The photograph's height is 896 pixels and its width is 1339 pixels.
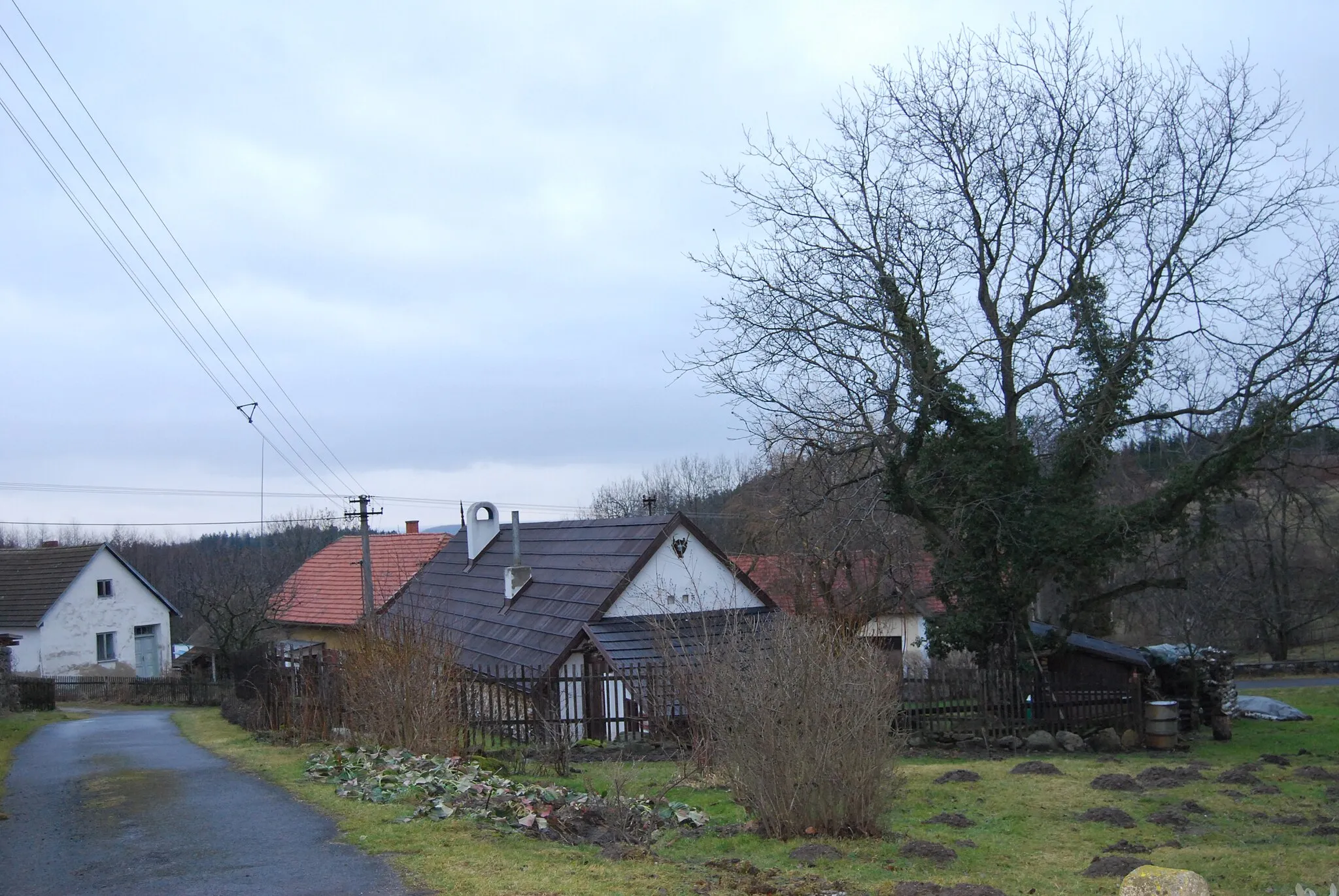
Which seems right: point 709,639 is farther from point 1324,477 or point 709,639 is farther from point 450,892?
point 1324,477

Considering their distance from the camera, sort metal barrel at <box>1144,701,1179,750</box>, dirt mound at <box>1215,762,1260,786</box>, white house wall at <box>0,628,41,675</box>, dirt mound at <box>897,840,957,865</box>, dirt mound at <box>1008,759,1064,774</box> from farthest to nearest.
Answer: white house wall at <box>0,628,41,675</box> → metal barrel at <box>1144,701,1179,750</box> → dirt mound at <box>1008,759,1064,774</box> → dirt mound at <box>1215,762,1260,786</box> → dirt mound at <box>897,840,957,865</box>

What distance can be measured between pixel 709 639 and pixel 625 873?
11.7ft

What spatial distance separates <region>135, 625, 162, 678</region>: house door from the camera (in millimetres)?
50719

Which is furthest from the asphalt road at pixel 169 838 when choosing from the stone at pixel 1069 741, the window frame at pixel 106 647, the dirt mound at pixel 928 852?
the window frame at pixel 106 647

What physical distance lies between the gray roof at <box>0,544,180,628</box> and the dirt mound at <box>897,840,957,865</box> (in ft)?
151

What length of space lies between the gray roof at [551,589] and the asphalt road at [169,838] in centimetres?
673

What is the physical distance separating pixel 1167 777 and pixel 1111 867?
19.6ft

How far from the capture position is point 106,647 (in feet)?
159

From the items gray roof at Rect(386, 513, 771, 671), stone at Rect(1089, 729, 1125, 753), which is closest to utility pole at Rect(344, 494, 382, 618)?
gray roof at Rect(386, 513, 771, 671)

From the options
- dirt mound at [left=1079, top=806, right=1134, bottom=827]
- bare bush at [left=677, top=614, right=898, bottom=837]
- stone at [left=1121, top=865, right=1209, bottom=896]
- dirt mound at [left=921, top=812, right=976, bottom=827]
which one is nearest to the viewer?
stone at [left=1121, top=865, right=1209, bottom=896]

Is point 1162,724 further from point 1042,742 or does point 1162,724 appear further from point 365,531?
point 365,531

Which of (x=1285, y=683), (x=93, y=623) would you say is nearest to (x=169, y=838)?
(x=1285, y=683)

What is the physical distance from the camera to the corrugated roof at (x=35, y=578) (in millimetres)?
44844

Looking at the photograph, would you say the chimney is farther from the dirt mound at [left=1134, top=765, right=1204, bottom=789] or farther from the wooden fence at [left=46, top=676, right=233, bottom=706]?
the wooden fence at [left=46, top=676, right=233, bottom=706]
